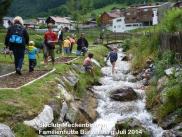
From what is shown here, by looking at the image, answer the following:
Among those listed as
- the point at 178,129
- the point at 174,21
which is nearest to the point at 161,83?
the point at 178,129

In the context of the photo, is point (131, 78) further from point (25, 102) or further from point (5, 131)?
point (5, 131)

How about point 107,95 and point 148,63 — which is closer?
point 107,95

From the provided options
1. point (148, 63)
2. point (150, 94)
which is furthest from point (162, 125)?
point (148, 63)

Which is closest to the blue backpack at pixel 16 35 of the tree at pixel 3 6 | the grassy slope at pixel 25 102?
the grassy slope at pixel 25 102

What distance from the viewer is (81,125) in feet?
47.8

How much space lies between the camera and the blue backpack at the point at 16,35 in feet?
51.9

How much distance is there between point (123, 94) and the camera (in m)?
19.2

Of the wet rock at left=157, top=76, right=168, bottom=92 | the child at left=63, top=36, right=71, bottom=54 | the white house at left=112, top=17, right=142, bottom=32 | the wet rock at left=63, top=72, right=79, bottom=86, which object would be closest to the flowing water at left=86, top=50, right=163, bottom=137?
the wet rock at left=157, top=76, right=168, bottom=92

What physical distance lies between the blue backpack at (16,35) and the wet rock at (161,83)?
637 cm

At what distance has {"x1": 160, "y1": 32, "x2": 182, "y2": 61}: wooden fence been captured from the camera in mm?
21688

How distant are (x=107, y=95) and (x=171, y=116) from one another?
5877mm

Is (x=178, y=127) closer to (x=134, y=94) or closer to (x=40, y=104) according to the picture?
(x=40, y=104)

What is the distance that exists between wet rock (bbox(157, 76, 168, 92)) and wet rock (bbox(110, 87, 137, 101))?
1.24 metres

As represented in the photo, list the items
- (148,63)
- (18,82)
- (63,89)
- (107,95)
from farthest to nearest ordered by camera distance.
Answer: (148,63) → (107,95) → (63,89) → (18,82)
